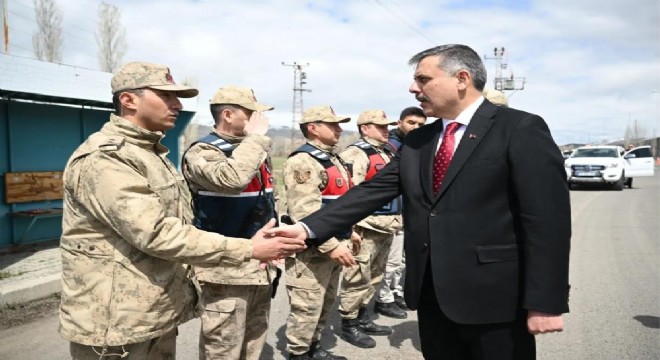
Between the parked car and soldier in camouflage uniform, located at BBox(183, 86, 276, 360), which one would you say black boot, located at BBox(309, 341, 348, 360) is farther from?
the parked car

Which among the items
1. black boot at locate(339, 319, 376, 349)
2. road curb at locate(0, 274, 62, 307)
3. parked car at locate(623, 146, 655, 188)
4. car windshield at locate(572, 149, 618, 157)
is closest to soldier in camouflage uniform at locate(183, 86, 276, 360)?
black boot at locate(339, 319, 376, 349)

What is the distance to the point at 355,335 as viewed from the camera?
14.2ft

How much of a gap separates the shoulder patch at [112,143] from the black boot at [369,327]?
311 centimetres

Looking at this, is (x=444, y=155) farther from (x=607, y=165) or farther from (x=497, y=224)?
(x=607, y=165)

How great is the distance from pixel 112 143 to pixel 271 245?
864 millimetres

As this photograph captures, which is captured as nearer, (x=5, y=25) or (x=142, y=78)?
(x=142, y=78)

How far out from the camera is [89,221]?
2092mm

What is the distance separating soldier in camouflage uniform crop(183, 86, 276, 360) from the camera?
110 inches

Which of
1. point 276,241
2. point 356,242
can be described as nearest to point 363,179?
point 356,242

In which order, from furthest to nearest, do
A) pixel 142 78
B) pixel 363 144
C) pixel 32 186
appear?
pixel 32 186 < pixel 363 144 < pixel 142 78

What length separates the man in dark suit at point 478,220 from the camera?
1895mm

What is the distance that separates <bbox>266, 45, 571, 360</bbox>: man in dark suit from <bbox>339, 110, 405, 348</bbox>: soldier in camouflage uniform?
6.85ft

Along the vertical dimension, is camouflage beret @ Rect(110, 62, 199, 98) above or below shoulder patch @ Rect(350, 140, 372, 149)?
above

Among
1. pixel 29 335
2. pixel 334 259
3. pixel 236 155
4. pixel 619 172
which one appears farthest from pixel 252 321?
pixel 619 172
